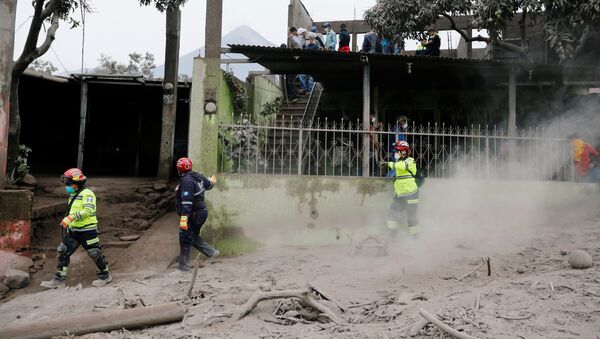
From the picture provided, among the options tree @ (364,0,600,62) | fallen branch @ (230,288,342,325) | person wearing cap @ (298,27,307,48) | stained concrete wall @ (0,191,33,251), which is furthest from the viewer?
person wearing cap @ (298,27,307,48)

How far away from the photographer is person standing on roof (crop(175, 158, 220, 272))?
22.7ft

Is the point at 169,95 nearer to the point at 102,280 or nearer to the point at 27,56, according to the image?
the point at 27,56

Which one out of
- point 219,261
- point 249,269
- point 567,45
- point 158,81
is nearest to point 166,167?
point 158,81

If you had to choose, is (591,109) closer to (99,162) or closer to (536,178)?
(536,178)

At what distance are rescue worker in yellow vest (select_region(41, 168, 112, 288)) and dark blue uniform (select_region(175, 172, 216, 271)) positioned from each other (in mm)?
1227

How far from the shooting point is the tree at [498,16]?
9.02 m

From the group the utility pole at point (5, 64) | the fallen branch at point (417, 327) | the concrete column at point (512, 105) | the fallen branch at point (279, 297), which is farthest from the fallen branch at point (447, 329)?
the utility pole at point (5, 64)

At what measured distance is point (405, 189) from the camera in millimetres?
7613

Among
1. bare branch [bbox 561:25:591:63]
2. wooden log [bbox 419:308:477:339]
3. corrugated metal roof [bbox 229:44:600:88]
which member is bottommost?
wooden log [bbox 419:308:477:339]

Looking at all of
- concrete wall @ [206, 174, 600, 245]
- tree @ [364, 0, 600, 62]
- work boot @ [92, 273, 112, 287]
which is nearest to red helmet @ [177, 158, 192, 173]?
concrete wall @ [206, 174, 600, 245]

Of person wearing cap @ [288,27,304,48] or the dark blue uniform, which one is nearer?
the dark blue uniform

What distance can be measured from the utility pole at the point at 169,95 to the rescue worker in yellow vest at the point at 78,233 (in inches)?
163

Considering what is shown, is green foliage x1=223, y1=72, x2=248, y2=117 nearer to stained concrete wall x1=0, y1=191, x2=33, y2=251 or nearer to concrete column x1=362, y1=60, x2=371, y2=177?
concrete column x1=362, y1=60, x2=371, y2=177

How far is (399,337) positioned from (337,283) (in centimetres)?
217
